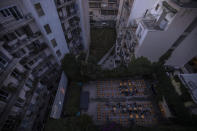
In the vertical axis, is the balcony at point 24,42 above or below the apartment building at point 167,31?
below

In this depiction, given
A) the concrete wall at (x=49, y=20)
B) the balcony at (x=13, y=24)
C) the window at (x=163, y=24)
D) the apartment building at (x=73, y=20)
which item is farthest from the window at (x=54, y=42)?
the window at (x=163, y=24)

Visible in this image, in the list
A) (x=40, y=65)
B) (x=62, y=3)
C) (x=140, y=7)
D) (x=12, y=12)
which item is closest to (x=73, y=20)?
(x=62, y=3)

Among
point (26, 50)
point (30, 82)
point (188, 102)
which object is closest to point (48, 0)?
point (26, 50)

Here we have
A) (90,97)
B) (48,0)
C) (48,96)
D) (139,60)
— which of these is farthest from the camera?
(90,97)

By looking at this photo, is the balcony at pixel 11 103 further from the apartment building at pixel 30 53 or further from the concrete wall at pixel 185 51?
the concrete wall at pixel 185 51

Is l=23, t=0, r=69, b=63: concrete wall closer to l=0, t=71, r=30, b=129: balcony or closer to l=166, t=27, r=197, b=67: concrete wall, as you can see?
l=0, t=71, r=30, b=129: balcony

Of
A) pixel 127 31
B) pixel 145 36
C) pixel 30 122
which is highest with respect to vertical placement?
pixel 127 31

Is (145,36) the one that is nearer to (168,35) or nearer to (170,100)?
(168,35)
